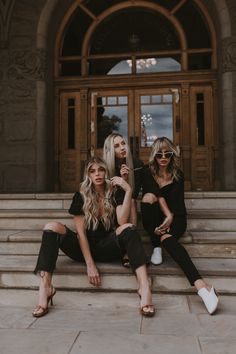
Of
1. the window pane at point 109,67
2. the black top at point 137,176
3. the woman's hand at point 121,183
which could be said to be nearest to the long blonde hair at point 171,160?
the black top at point 137,176

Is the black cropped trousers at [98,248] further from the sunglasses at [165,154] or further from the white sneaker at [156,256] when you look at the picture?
the sunglasses at [165,154]

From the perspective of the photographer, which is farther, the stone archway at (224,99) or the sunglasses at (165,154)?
the stone archway at (224,99)

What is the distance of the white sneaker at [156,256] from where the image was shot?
383 cm

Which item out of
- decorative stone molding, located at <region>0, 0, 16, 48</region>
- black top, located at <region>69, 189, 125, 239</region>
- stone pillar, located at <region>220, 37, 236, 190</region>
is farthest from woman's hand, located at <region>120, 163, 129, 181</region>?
decorative stone molding, located at <region>0, 0, 16, 48</region>

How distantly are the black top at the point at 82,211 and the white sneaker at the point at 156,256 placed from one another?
507 mm

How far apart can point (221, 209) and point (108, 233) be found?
2135mm

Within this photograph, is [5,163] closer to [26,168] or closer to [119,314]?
[26,168]

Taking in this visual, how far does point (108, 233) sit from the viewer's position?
12.3 feet

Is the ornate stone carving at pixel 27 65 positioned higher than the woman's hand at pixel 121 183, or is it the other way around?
the ornate stone carving at pixel 27 65

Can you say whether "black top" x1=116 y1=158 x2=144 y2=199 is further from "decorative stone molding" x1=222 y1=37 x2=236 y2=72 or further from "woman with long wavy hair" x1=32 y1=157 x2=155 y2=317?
"decorative stone molding" x1=222 y1=37 x2=236 y2=72

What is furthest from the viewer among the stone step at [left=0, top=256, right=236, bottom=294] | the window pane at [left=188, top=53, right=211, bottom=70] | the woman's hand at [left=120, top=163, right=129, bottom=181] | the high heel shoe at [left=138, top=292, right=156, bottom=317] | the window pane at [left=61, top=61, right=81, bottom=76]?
the window pane at [left=61, top=61, right=81, bottom=76]

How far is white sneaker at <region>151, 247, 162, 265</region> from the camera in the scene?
12.6ft

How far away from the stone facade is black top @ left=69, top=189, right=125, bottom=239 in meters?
4.06

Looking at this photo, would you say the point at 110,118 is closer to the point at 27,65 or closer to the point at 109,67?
the point at 109,67
